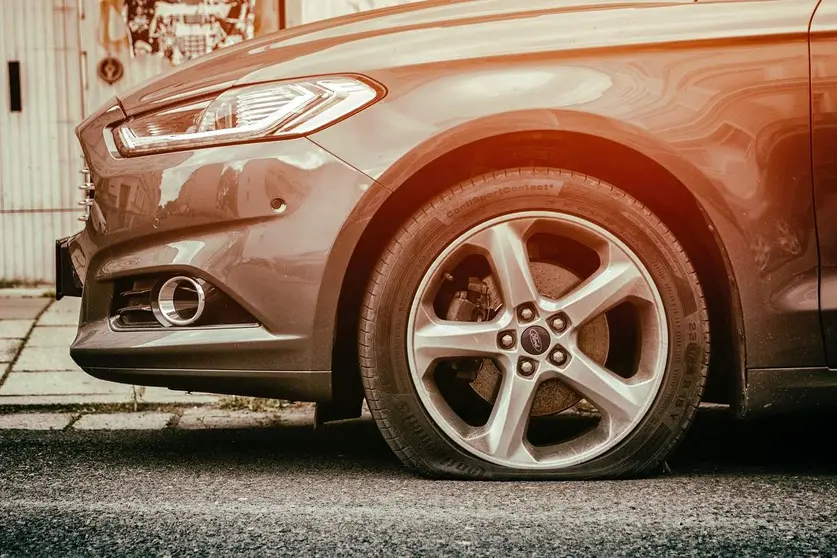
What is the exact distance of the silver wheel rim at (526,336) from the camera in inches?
104

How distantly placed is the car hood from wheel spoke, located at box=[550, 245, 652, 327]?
578 millimetres

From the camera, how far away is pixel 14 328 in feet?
17.6

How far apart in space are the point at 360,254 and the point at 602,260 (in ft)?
2.03

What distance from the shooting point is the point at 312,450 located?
324cm

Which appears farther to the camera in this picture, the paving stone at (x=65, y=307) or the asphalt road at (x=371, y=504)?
the paving stone at (x=65, y=307)

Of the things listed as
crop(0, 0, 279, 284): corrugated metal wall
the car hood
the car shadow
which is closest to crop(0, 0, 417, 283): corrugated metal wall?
crop(0, 0, 279, 284): corrugated metal wall

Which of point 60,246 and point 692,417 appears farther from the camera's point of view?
point 60,246

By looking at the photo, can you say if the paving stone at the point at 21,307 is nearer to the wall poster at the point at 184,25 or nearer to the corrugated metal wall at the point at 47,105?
the corrugated metal wall at the point at 47,105

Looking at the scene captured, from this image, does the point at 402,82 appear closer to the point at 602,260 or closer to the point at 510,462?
the point at 602,260

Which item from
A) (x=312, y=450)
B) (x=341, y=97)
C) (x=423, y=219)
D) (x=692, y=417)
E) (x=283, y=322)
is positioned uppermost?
(x=341, y=97)

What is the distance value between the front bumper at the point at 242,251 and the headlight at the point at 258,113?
1.4 inches

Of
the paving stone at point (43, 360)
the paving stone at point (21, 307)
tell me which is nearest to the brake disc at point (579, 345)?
the paving stone at point (43, 360)

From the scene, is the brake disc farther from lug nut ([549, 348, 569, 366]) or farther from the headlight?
the headlight

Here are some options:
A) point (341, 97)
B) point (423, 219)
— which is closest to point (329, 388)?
point (423, 219)
